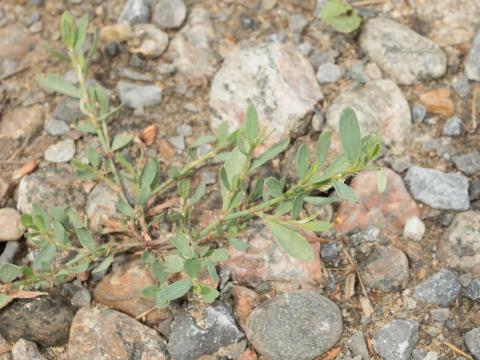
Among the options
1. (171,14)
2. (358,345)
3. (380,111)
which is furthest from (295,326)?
(171,14)

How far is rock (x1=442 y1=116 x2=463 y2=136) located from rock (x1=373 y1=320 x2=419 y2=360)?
1098mm

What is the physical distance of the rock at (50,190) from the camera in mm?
3174

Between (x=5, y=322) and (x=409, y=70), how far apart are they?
244 cm

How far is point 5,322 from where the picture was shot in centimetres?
284

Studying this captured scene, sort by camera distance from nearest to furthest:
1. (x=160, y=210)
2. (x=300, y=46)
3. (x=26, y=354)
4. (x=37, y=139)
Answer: (x=26, y=354) < (x=160, y=210) < (x=37, y=139) < (x=300, y=46)

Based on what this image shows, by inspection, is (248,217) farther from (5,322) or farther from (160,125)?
(5,322)

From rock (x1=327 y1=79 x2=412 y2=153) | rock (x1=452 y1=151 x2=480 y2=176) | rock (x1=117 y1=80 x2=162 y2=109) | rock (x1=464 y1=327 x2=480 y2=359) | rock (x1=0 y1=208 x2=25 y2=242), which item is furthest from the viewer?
rock (x1=117 y1=80 x2=162 y2=109)

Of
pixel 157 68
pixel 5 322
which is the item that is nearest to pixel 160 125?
pixel 157 68

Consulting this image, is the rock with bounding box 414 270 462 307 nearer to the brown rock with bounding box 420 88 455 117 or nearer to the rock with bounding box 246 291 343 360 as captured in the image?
Result: the rock with bounding box 246 291 343 360

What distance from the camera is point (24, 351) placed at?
2.79 meters

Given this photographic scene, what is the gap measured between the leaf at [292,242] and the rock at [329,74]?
1.24 m

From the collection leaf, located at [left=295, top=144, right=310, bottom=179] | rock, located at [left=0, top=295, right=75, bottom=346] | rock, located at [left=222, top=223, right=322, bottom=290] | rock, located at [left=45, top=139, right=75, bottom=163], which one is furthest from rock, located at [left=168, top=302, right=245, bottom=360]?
rock, located at [left=45, top=139, right=75, bottom=163]

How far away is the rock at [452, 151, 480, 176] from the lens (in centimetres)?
328

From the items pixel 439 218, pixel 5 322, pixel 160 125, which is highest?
pixel 160 125
